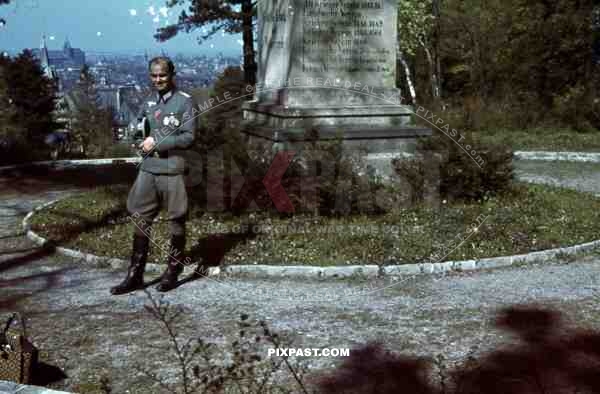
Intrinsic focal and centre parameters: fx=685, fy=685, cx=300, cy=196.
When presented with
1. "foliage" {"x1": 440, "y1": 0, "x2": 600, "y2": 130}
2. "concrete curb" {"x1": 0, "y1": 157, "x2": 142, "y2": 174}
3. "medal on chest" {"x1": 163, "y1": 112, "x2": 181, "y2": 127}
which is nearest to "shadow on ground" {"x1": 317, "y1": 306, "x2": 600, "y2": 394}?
"medal on chest" {"x1": 163, "y1": 112, "x2": 181, "y2": 127}

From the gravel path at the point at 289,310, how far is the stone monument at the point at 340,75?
14.4ft

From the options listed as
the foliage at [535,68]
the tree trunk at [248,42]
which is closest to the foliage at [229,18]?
the tree trunk at [248,42]

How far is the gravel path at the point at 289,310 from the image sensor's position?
537 centimetres

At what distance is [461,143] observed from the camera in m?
10.8

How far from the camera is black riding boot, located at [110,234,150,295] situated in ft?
23.1

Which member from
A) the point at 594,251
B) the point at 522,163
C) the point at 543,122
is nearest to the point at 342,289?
the point at 594,251

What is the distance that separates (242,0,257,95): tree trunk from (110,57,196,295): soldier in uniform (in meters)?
23.4

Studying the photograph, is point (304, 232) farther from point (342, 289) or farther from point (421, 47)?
point (421, 47)

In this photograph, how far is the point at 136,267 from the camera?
7.11 meters

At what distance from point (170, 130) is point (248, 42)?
81.9ft

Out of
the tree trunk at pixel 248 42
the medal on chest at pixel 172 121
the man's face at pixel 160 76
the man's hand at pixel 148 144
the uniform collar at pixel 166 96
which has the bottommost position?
the man's hand at pixel 148 144

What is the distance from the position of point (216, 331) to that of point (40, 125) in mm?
33617

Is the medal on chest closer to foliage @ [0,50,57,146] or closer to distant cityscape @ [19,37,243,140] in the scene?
distant cityscape @ [19,37,243,140]

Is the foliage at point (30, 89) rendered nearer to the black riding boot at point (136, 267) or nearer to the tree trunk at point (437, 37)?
the tree trunk at point (437, 37)
